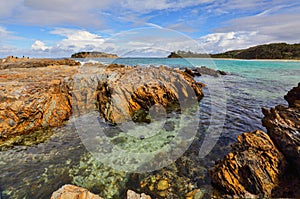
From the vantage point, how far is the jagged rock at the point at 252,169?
14.8 feet

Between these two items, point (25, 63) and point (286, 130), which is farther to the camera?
point (25, 63)

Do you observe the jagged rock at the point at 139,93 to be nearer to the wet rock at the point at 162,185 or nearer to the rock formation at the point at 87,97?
the rock formation at the point at 87,97

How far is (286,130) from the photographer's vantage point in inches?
203

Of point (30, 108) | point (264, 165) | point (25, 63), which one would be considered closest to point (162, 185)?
point (264, 165)

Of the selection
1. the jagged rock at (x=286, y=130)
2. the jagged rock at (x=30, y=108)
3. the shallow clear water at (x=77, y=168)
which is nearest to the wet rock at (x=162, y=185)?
the shallow clear water at (x=77, y=168)

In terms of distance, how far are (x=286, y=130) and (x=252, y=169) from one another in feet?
5.85

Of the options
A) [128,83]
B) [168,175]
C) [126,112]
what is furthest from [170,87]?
[168,175]

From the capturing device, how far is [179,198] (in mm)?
4664

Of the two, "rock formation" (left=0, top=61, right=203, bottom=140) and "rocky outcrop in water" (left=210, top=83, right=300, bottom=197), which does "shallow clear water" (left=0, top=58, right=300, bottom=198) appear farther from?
"rock formation" (left=0, top=61, right=203, bottom=140)

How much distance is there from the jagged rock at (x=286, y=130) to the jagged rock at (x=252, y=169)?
0.74ft

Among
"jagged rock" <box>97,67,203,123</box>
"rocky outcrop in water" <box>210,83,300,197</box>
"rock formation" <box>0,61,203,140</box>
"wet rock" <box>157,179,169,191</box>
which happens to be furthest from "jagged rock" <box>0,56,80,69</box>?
"rocky outcrop in water" <box>210,83,300,197</box>

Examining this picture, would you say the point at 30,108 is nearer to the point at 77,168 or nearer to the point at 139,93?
the point at 77,168

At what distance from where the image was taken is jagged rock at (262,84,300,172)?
4735mm

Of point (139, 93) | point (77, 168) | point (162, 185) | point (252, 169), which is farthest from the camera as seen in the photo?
point (139, 93)
